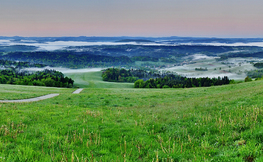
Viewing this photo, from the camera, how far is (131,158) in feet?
21.0

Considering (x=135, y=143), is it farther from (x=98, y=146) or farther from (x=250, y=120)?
(x=250, y=120)

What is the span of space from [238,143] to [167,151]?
118 inches

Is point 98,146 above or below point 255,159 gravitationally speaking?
below

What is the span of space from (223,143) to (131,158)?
170 inches

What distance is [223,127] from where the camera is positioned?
920cm

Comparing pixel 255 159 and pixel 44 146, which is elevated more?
pixel 255 159

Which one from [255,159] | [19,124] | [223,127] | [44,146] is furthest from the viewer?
[19,124]

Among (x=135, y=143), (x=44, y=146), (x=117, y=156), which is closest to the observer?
(x=117, y=156)

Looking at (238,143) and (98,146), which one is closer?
(238,143)

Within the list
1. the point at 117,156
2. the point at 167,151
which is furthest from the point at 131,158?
the point at 167,151

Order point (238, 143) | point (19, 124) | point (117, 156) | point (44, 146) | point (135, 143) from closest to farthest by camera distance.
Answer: point (117, 156) → point (238, 143) → point (44, 146) → point (135, 143) → point (19, 124)

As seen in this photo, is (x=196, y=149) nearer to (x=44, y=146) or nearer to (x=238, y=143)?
(x=238, y=143)

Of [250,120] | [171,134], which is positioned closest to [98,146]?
[171,134]

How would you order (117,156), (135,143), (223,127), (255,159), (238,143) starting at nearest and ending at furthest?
(255,159) < (117,156) < (238,143) < (135,143) < (223,127)
